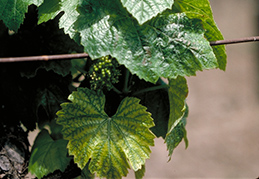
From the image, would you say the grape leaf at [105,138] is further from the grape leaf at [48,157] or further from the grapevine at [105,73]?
the grape leaf at [48,157]

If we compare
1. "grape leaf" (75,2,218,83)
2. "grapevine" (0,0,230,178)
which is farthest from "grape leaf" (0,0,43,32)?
"grape leaf" (75,2,218,83)

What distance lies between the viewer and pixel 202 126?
333 centimetres

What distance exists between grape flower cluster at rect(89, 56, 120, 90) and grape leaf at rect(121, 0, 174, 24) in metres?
0.12

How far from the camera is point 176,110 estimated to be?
0.57 metres

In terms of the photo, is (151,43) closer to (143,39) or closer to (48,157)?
(143,39)

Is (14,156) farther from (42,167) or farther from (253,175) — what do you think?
(253,175)

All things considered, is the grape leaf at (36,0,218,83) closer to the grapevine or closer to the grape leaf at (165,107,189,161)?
the grapevine

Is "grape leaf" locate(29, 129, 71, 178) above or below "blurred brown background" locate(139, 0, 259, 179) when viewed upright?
above

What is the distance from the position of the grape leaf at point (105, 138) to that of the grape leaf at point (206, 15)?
176 mm

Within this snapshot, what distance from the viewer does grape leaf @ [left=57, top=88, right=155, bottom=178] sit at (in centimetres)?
54

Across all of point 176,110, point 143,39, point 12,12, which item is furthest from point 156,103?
point 12,12

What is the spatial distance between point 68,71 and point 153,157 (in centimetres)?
256

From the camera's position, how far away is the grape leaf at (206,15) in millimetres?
532

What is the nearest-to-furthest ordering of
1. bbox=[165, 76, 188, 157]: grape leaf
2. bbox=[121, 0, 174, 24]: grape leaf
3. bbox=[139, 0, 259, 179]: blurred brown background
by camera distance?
1. bbox=[121, 0, 174, 24]: grape leaf
2. bbox=[165, 76, 188, 157]: grape leaf
3. bbox=[139, 0, 259, 179]: blurred brown background
